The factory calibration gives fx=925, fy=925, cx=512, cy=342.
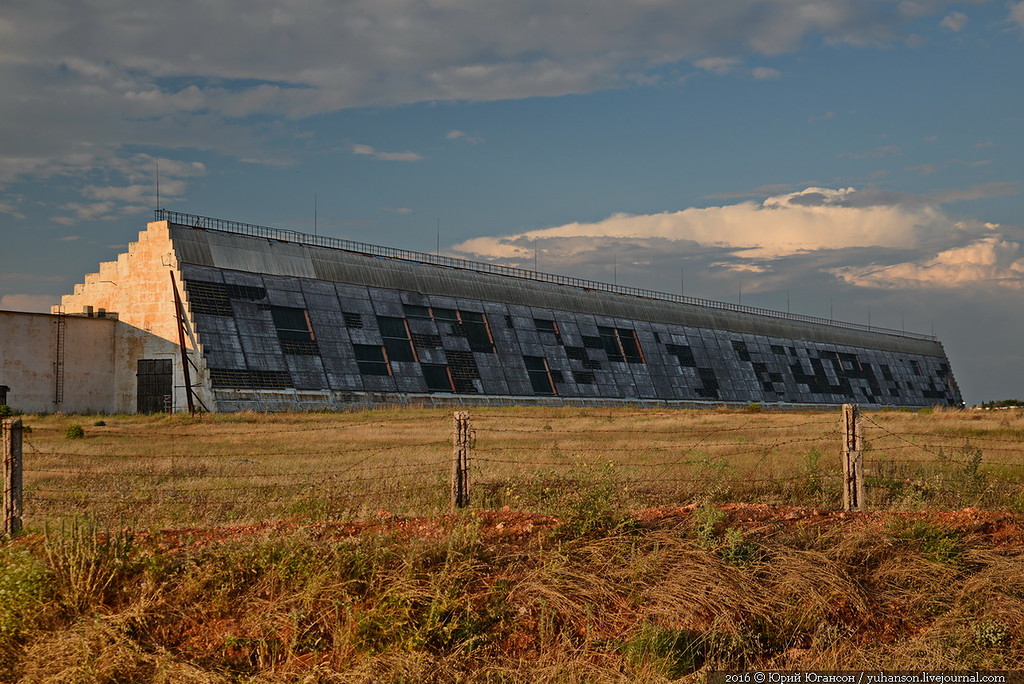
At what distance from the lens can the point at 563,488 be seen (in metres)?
14.6

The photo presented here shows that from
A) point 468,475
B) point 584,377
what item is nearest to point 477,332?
point 584,377

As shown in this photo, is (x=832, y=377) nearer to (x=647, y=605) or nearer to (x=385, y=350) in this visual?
(x=385, y=350)

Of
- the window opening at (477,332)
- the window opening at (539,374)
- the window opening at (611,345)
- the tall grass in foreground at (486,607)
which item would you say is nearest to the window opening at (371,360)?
the window opening at (477,332)

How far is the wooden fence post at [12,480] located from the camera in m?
12.0

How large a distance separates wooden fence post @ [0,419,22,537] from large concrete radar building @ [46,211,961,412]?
3117cm

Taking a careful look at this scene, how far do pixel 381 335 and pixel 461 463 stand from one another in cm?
4016

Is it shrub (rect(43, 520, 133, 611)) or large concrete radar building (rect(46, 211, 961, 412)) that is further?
large concrete radar building (rect(46, 211, 961, 412))

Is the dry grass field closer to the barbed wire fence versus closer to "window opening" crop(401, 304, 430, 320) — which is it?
the barbed wire fence

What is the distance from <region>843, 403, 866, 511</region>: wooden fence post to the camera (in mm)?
14797

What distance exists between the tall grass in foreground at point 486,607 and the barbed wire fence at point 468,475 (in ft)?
5.92

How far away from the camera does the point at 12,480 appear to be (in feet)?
40.3

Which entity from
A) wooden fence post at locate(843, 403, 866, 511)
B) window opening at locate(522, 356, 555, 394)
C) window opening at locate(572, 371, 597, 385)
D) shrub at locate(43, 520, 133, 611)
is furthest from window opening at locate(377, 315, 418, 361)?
shrub at locate(43, 520, 133, 611)

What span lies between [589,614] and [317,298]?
4364 centimetres

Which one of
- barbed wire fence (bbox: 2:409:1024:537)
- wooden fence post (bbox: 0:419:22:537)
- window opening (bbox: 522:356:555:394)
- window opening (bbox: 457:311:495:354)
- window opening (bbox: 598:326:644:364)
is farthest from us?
window opening (bbox: 598:326:644:364)
